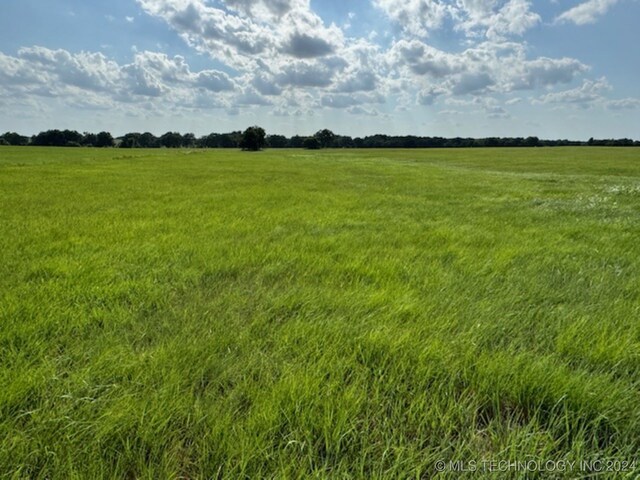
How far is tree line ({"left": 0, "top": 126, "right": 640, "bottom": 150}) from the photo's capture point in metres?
116

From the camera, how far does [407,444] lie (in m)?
1.90

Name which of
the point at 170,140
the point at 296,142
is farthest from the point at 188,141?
the point at 296,142

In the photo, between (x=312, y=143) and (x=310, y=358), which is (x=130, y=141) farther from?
(x=310, y=358)

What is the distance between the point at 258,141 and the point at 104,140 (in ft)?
207

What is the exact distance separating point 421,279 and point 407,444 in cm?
272

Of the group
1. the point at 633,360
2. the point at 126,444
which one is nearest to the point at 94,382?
the point at 126,444

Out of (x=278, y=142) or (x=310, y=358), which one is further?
(x=278, y=142)

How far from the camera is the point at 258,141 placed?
378ft

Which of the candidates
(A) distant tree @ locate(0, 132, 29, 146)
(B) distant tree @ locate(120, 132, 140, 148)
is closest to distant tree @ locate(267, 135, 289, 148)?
(B) distant tree @ locate(120, 132, 140, 148)

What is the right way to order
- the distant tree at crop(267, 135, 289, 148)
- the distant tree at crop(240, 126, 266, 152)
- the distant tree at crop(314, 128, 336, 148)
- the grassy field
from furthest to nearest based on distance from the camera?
1. the distant tree at crop(267, 135, 289, 148)
2. the distant tree at crop(314, 128, 336, 148)
3. the distant tree at crop(240, 126, 266, 152)
4. the grassy field

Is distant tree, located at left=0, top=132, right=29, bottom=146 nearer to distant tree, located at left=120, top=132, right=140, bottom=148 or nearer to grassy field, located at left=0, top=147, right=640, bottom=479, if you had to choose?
distant tree, located at left=120, top=132, right=140, bottom=148

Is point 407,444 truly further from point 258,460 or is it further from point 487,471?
point 258,460

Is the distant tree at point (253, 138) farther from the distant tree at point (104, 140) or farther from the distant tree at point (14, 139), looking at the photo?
the distant tree at point (14, 139)

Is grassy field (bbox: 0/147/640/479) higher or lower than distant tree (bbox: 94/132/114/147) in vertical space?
lower
